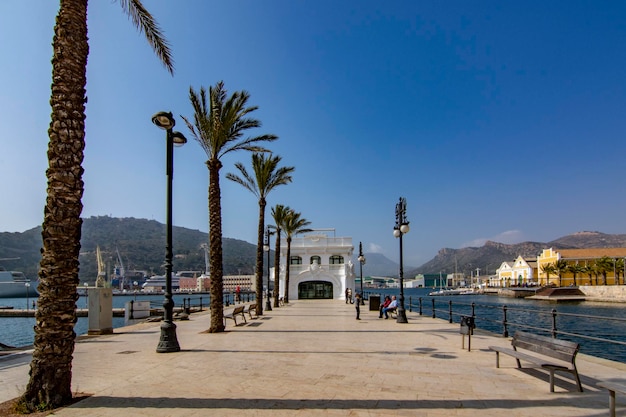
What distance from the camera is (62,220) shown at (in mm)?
5652

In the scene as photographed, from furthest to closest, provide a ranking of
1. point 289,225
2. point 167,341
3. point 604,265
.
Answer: point 604,265, point 289,225, point 167,341

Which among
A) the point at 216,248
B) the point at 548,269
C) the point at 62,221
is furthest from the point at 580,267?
the point at 62,221

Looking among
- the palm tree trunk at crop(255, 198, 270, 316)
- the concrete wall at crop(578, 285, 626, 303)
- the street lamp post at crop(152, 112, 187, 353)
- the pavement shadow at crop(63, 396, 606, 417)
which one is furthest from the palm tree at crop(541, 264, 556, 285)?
the street lamp post at crop(152, 112, 187, 353)

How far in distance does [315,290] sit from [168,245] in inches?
1405

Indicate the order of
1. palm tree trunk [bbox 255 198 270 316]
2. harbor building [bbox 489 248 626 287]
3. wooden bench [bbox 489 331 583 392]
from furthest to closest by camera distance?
1. harbor building [bbox 489 248 626 287]
2. palm tree trunk [bbox 255 198 270 316]
3. wooden bench [bbox 489 331 583 392]

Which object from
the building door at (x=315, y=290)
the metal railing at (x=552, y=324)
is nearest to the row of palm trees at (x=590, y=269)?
the metal railing at (x=552, y=324)

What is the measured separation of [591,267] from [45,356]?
316 feet

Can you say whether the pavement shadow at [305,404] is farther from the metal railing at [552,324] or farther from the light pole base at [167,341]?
the light pole base at [167,341]

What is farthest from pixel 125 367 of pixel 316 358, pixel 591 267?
pixel 591 267

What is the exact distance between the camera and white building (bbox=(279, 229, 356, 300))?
44.1m

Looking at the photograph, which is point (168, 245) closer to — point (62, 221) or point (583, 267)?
point (62, 221)

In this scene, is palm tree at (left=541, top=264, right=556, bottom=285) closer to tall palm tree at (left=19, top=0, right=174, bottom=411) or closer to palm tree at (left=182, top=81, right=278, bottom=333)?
palm tree at (left=182, top=81, right=278, bottom=333)

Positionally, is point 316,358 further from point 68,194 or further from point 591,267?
point 591,267

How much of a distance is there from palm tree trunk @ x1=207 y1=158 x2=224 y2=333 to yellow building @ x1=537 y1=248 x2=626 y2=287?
85.7 metres
